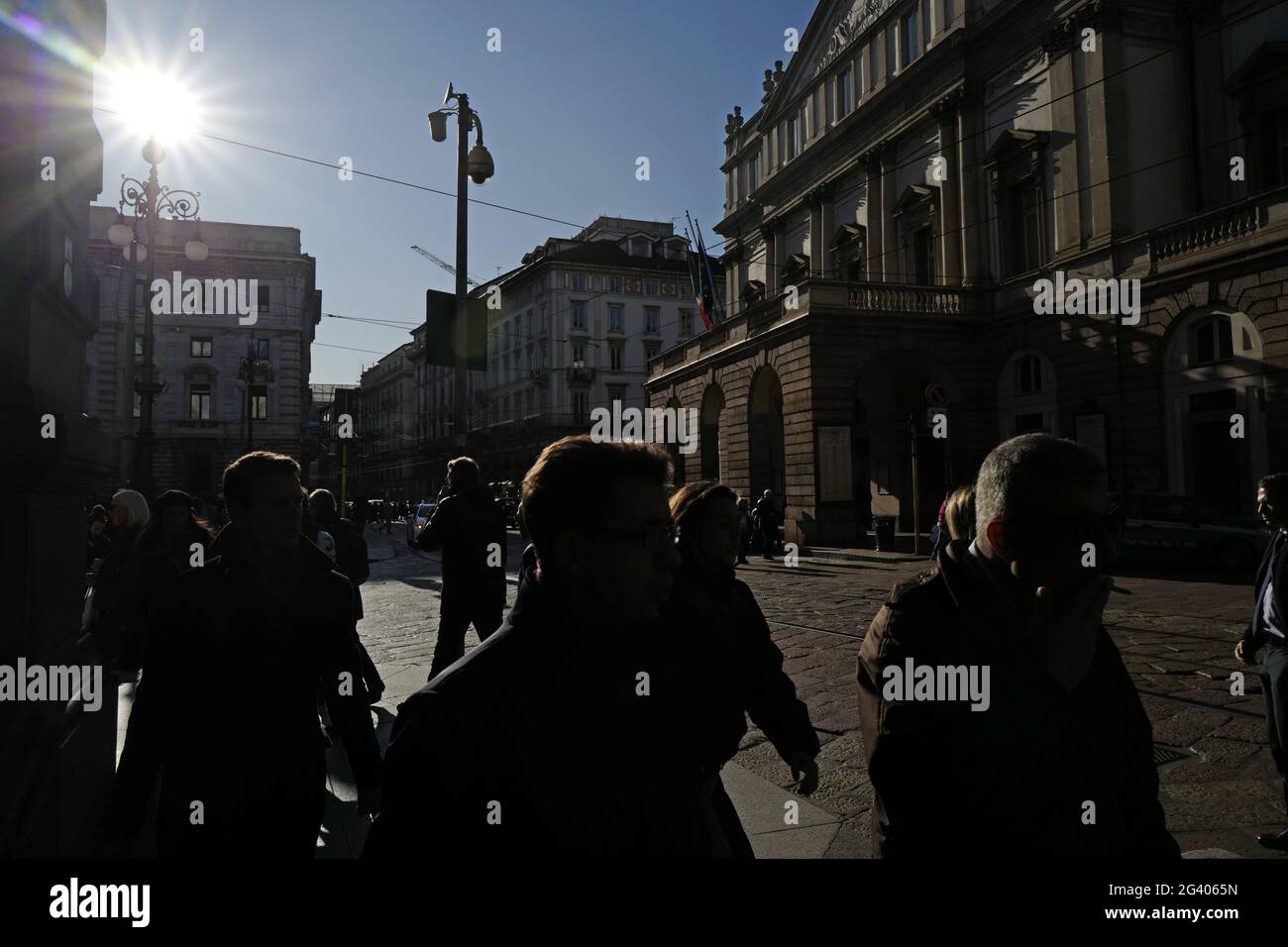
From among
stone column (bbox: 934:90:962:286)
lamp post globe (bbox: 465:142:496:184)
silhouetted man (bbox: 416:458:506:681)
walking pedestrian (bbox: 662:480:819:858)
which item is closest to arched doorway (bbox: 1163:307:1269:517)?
stone column (bbox: 934:90:962:286)

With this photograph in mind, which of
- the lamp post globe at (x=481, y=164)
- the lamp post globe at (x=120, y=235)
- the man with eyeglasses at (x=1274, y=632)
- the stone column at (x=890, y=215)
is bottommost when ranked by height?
the man with eyeglasses at (x=1274, y=632)

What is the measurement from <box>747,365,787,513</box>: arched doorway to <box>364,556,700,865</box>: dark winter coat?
22.9 metres

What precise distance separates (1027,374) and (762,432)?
293 inches

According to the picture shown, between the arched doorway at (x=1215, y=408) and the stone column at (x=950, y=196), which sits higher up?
the stone column at (x=950, y=196)

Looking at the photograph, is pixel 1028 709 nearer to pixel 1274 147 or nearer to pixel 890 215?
pixel 1274 147

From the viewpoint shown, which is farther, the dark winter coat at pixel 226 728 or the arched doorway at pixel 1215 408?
the arched doorway at pixel 1215 408

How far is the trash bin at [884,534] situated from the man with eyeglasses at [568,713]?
17.9 metres

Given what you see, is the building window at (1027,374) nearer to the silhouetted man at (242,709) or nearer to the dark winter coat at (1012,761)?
the dark winter coat at (1012,761)

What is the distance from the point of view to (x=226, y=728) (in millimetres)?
2176

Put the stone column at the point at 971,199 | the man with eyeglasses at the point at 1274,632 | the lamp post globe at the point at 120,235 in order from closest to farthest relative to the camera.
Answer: the man with eyeglasses at the point at 1274,632 < the lamp post globe at the point at 120,235 < the stone column at the point at 971,199

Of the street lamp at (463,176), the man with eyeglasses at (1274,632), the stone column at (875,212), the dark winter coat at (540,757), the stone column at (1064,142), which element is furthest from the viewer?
the stone column at (875,212)

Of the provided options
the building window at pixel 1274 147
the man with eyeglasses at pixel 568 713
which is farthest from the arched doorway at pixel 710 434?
the man with eyeglasses at pixel 568 713

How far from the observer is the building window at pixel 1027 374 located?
2097 centimetres
